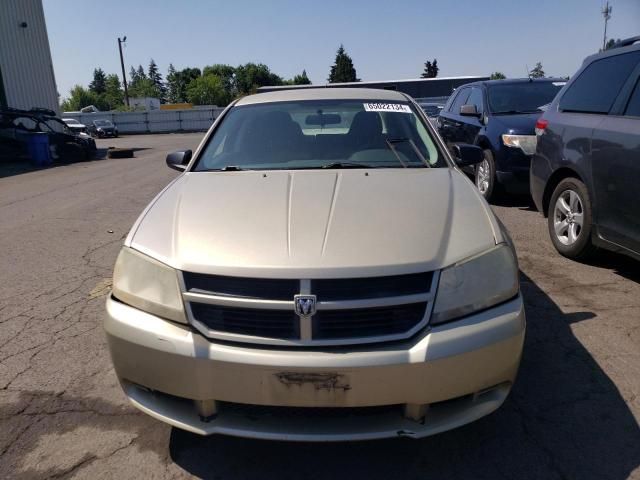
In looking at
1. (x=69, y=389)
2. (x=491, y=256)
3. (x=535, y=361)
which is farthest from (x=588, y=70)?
(x=69, y=389)

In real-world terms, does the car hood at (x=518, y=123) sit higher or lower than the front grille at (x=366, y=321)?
higher

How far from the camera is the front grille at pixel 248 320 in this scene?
78.6 inches

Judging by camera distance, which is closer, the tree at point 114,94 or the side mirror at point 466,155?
the side mirror at point 466,155

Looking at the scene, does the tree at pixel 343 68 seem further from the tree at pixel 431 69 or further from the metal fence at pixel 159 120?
the metal fence at pixel 159 120

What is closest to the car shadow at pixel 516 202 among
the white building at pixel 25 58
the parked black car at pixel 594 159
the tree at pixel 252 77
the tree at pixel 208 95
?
the parked black car at pixel 594 159

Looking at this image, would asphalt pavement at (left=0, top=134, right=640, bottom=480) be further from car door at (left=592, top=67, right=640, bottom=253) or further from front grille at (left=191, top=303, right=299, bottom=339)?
front grille at (left=191, top=303, right=299, bottom=339)

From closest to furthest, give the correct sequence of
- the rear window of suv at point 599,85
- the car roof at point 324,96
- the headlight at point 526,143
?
1. the car roof at point 324,96
2. the rear window of suv at point 599,85
3. the headlight at point 526,143

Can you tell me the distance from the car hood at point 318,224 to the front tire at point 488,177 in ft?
15.0

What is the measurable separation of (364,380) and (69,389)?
189 cm

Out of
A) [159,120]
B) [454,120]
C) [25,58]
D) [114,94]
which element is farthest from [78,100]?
[454,120]

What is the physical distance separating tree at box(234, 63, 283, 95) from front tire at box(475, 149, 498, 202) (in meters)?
92.6

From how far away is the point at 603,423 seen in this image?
2.47 meters

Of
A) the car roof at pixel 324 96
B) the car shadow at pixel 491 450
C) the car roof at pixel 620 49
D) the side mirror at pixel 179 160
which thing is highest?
the car roof at pixel 620 49

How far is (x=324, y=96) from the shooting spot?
3.90 meters
